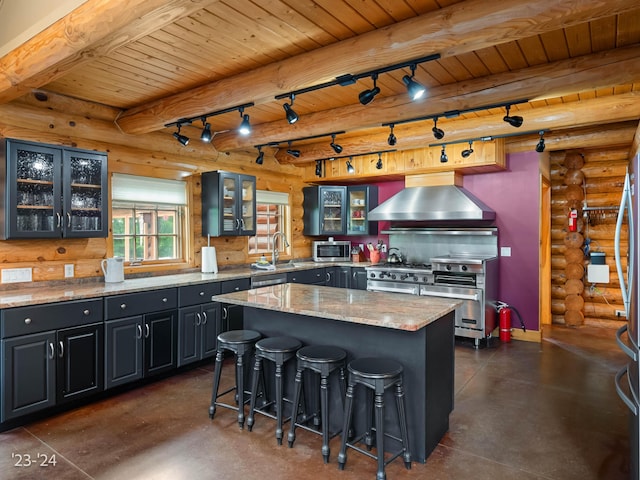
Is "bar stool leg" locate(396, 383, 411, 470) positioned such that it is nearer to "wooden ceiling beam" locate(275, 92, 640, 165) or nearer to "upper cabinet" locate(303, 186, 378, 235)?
"wooden ceiling beam" locate(275, 92, 640, 165)

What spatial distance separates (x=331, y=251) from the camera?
22.7ft

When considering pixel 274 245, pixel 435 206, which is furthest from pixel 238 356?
pixel 435 206

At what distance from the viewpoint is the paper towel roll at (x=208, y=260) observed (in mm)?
4934

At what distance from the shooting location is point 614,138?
496 centimetres

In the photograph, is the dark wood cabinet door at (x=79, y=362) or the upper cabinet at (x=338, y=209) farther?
the upper cabinet at (x=338, y=209)

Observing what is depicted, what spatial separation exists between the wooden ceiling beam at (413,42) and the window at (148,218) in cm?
143

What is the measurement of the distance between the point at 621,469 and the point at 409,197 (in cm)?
398

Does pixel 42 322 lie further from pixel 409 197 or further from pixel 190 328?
pixel 409 197

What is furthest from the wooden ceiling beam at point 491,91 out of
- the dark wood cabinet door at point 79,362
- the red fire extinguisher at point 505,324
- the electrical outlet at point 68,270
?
the red fire extinguisher at point 505,324

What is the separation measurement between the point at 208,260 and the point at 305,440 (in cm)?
270

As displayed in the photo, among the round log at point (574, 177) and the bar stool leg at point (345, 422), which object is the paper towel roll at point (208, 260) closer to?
the bar stool leg at point (345, 422)

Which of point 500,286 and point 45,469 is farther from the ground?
point 500,286

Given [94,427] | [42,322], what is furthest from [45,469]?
[42,322]

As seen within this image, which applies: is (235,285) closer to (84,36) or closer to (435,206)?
(435,206)
